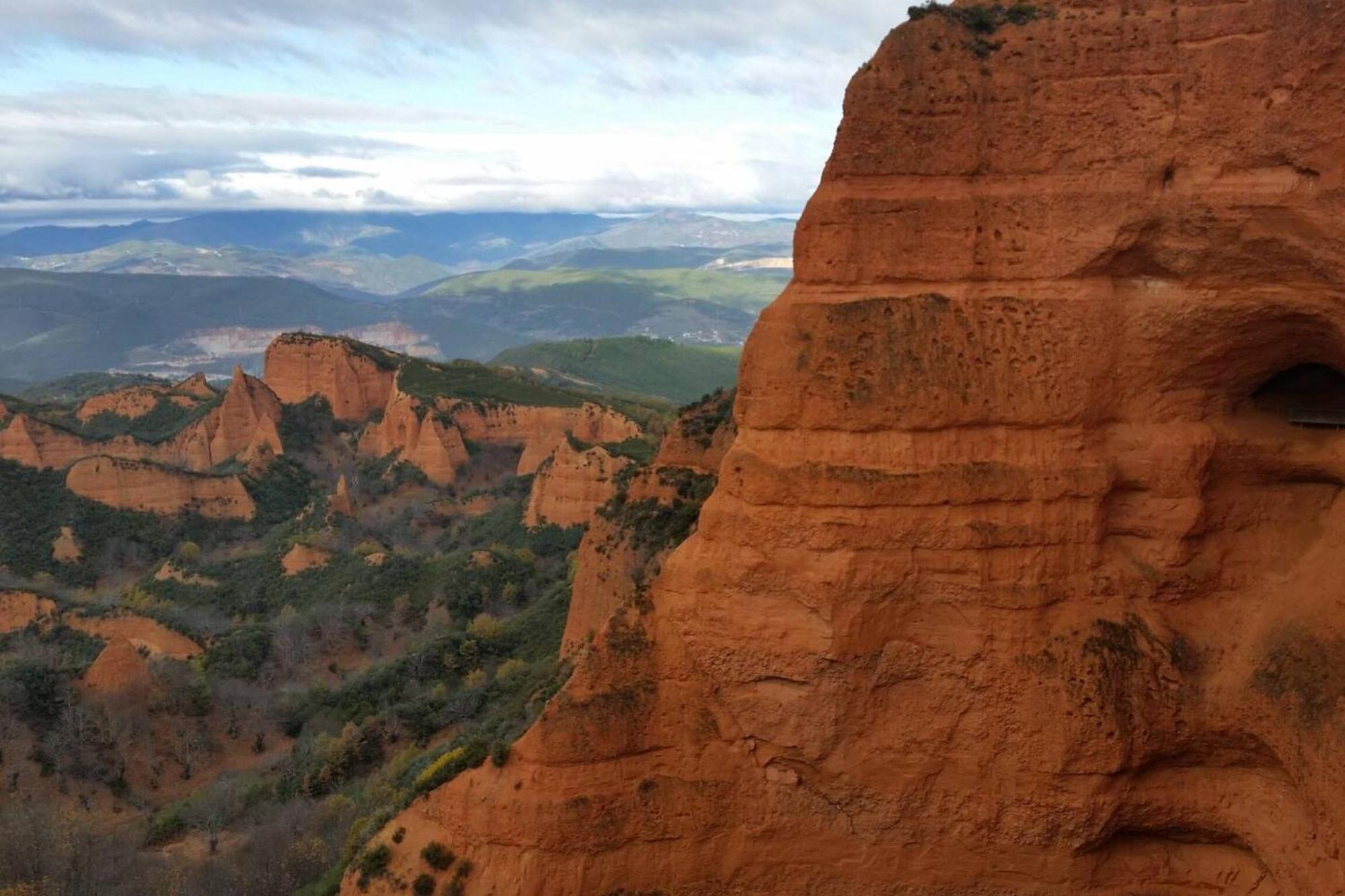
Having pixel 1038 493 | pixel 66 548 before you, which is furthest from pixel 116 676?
pixel 1038 493

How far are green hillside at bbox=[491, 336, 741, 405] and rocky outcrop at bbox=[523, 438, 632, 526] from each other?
69.7 meters

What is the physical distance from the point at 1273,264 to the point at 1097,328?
99.8 inches

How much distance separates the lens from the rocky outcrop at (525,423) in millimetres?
71250

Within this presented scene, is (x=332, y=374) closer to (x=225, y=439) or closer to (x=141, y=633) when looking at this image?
(x=225, y=439)

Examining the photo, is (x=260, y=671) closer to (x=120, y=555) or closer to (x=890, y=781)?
(x=120, y=555)

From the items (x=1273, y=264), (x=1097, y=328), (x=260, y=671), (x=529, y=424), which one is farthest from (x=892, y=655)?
(x=529, y=424)

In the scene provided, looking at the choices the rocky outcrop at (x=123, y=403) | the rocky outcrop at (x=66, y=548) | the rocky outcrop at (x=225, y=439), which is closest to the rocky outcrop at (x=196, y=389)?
the rocky outcrop at (x=123, y=403)

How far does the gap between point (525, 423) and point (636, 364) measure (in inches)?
3048

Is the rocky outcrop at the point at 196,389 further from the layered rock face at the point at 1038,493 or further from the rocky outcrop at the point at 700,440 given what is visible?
the layered rock face at the point at 1038,493

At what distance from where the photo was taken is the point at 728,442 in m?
30.8

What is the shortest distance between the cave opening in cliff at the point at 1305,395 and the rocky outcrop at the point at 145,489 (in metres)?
61.9

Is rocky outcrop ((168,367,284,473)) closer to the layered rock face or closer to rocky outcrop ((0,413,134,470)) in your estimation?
rocky outcrop ((0,413,134,470))

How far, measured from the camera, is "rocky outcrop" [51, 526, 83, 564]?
59.4 m

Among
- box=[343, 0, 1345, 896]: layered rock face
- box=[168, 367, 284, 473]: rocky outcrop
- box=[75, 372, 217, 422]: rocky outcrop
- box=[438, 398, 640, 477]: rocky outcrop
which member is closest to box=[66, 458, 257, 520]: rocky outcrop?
box=[168, 367, 284, 473]: rocky outcrop
